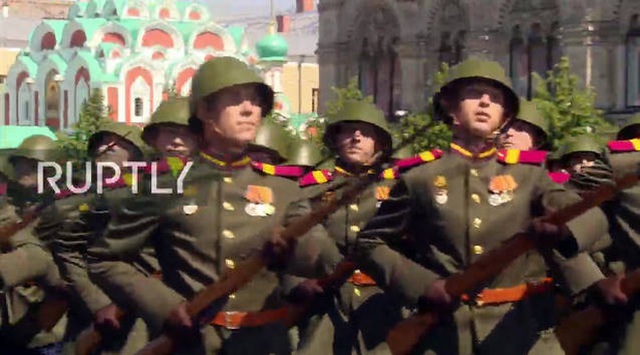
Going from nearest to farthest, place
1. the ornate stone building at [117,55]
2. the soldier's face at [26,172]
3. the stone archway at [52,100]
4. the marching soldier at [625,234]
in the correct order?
the marching soldier at [625,234] → the soldier's face at [26,172] → the ornate stone building at [117,55] → the stone archway at [52,100]

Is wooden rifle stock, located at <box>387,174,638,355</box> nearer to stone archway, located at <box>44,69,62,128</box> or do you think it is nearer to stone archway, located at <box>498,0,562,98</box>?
stone archway, located at <box>498,0,562,98</box>

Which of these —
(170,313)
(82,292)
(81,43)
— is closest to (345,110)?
(82,292)

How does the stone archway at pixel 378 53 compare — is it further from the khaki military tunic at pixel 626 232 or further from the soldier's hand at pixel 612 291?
the soldier's hand at pixel 612 291

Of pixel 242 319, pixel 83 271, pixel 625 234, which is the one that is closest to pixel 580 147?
pixel 625 234

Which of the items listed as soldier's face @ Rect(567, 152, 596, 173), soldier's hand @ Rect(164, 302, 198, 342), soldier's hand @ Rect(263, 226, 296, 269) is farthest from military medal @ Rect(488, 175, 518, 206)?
soldier's face @ Rect(567, 152, 596, 173)

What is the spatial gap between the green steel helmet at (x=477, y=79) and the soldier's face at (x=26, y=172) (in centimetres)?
466

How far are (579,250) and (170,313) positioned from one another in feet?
5.18

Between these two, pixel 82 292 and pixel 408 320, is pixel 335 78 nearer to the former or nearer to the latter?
pixel 82 292

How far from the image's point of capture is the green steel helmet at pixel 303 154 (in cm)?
937

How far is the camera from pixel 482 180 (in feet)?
18.8

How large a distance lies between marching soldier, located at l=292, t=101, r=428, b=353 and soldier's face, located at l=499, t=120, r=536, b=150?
0.64 metres

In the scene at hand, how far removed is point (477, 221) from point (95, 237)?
180 centimetres

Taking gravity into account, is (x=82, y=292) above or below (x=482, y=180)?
below

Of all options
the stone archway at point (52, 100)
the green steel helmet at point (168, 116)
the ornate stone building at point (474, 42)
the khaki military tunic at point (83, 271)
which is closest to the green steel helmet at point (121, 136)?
the khaki military tunic at point (83, 271)
